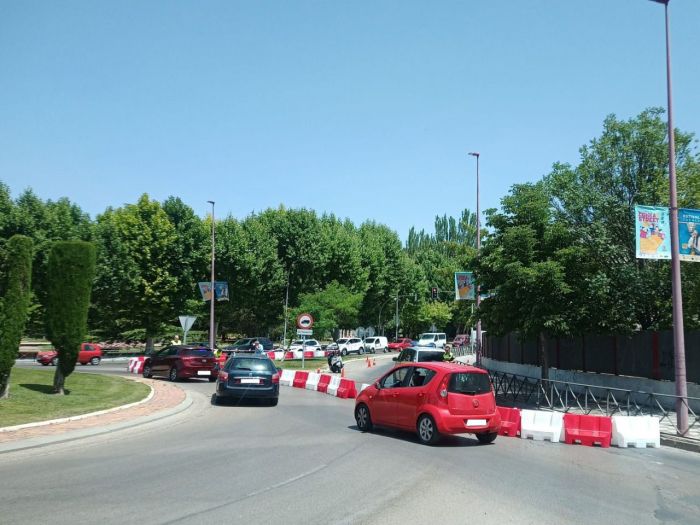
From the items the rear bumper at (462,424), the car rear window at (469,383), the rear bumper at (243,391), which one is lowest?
the rear bumper at (243,391)

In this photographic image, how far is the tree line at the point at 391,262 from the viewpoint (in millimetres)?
20984

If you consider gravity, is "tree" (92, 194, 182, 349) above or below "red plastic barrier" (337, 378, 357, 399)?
above

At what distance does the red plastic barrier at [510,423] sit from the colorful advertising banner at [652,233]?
501cm

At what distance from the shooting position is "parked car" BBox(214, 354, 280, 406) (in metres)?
18.5

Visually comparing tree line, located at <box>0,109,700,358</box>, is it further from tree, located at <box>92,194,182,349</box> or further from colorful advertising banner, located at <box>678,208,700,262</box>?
colorful advertising banner, located at <box>678,208,700,262</box>

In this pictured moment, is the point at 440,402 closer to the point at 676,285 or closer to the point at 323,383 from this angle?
the point at 676,285

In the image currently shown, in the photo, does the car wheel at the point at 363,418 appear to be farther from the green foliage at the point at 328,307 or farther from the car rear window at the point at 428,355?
the green foliage at the point at 328,307

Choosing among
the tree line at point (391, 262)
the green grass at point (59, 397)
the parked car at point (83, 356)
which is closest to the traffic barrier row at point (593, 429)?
the tree line at point (391, 262)

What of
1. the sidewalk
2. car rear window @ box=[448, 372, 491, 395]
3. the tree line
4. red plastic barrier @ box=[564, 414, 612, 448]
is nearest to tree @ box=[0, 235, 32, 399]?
the tree line

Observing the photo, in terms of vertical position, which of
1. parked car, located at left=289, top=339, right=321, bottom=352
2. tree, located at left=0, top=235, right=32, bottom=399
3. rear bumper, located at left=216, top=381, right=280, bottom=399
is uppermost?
tree, located at left=0, top=235, right=32, bottom=399

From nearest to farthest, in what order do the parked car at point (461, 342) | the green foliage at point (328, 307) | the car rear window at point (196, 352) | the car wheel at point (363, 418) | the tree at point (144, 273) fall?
the car wheel at point (363, 418)
the car rear window at point (196, 352)
the tree at point (144, 273)
the green foliage at point (328, 307)
the parked car at point (461, 342)

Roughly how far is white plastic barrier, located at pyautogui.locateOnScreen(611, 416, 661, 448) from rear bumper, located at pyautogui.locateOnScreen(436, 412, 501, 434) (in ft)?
9.97

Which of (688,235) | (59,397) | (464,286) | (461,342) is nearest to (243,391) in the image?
(59,397)

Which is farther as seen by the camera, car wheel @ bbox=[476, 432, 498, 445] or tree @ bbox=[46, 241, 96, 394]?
tree @ bbox=[46, 241, 96, 394]
